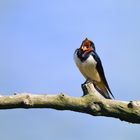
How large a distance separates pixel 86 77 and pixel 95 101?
336 cm

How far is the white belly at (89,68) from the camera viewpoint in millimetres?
6727

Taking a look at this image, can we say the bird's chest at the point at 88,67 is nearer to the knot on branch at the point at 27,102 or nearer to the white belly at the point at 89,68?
the white belly at the point at 89,68

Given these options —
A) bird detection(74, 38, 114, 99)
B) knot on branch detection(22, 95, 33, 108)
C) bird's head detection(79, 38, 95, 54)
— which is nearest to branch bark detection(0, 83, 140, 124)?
knot on branch detection(22, 95, 33, 108)

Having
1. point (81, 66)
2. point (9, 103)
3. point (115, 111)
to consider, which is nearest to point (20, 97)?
point (9, 103)

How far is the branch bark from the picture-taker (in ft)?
11.1

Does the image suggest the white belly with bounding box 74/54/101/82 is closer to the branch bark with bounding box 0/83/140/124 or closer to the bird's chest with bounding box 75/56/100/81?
the bird's chest with bounding box 75/56/100/81

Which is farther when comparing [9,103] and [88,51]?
[88,51]

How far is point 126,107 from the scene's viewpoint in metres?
3.49

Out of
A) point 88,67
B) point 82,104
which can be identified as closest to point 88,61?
point 88,67

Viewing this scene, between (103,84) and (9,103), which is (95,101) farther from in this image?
(103,84)

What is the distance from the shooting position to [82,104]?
344 centimetres

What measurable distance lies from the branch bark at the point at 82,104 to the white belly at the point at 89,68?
10.4 ft

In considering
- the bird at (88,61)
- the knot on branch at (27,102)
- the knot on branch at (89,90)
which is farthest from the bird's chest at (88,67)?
the knot on branch at (27,102)

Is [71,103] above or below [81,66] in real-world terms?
below
